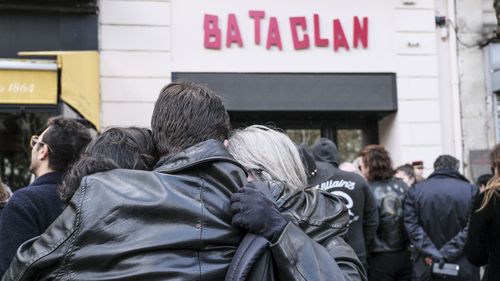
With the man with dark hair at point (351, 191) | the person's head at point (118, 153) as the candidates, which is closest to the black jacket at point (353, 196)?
the man with dark hair at point (351, 191)

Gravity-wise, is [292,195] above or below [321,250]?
above

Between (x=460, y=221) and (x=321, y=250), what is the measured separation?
13.6ft

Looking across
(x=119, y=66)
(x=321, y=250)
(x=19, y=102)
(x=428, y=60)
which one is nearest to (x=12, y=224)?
(x=321, y=250)

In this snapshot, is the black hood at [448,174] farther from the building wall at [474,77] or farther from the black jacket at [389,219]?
the building wall at [474,77]

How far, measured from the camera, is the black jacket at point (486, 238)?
3736 mm

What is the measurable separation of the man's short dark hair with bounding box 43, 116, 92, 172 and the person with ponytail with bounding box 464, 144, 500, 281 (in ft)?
8.33

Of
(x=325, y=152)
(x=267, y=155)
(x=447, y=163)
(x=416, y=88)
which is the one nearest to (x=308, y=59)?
(x=416, y=88)

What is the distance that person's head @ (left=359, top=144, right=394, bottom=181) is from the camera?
565 cm

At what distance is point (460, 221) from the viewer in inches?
216

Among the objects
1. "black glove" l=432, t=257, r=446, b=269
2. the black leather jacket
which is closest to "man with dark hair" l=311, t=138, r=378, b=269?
"black glove" l=432, t=257, r=446, b=269

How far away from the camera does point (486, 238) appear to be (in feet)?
12.7

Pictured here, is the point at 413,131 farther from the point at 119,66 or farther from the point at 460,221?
the point at 119,66

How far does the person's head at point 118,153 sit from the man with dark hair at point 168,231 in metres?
0.25

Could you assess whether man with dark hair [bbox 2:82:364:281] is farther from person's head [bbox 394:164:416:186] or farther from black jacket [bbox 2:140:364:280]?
person's head [bbox 394:164:416:186]
